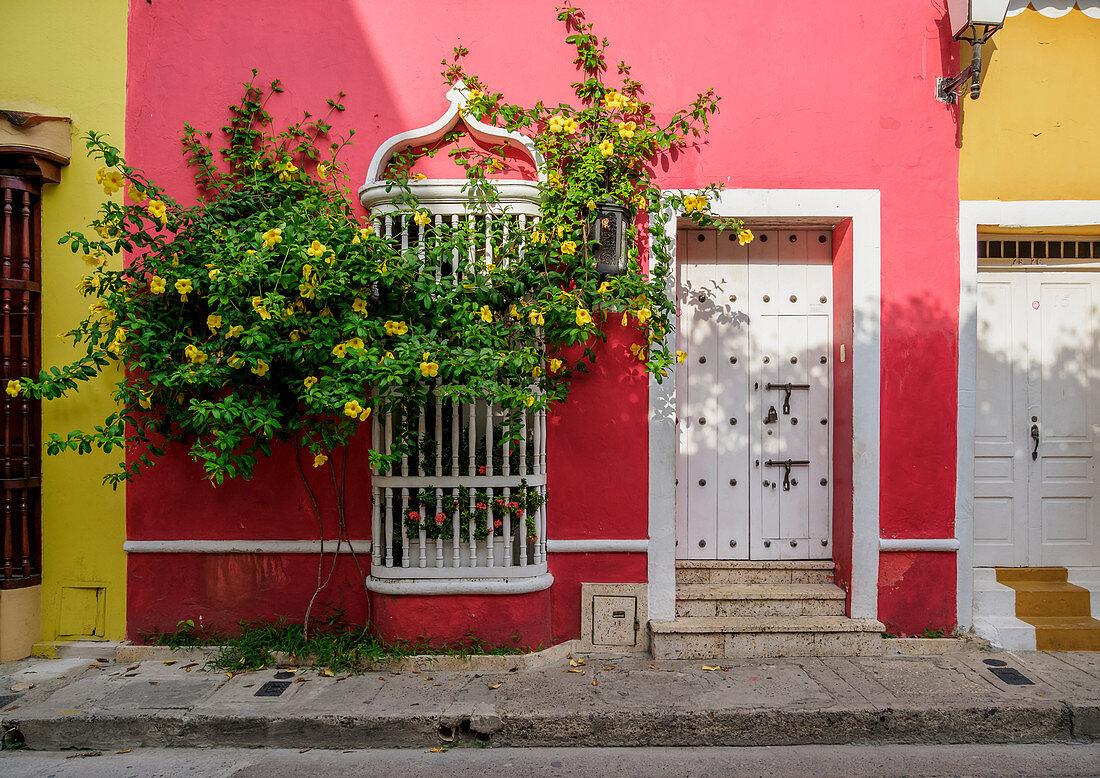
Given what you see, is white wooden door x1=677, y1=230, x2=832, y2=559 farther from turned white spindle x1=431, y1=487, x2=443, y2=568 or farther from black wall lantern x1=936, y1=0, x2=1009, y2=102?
turned white spindle x1=431, y1=487, x2=443, y2=568

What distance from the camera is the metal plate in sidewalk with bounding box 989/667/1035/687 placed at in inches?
162

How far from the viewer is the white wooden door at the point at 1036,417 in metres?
5.01

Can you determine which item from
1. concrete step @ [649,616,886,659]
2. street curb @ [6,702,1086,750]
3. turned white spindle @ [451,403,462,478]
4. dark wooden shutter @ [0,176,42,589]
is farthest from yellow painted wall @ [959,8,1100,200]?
dark wooden shutter @ [0,176,42,589]

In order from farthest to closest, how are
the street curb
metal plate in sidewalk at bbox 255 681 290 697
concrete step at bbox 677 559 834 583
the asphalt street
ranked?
concrete step at bbox 677 559 834 583 < metal plate in sidewalk at bbox 255 681 290 697 < the street curb < the asphalt street

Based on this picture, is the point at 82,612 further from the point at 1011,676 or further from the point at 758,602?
the point at 1011,676

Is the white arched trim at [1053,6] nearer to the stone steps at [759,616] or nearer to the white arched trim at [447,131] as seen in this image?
the white arched trim at [447,131]

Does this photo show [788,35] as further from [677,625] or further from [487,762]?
[487,762]

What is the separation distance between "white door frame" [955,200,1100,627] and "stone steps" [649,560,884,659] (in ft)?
2.47

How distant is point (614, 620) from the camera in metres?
4.64

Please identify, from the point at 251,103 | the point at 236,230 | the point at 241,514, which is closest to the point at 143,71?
the point at 251,103

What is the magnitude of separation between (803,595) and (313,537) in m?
3.23

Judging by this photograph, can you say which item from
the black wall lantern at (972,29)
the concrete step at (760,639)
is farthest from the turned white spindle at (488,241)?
the black wall lantern at (972,29)

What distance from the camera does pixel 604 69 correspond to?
4.64 m

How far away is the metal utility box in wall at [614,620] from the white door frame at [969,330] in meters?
→ 2.16
